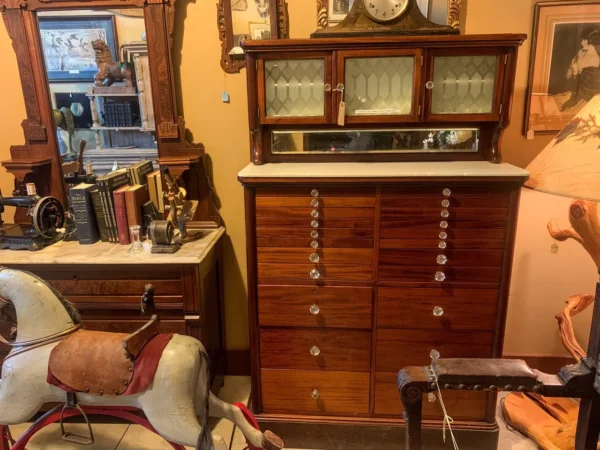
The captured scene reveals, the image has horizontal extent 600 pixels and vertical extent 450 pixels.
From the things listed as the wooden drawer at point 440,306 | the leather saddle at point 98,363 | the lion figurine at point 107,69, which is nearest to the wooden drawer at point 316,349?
the wooden drawer at point 440,306

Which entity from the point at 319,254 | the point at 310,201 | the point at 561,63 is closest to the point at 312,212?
the point at 310,201

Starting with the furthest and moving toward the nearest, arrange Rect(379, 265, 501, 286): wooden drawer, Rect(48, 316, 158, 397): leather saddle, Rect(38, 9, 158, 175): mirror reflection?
Rect(38, 9, 158, 175): mirror reflection < Rect(379, 265, 501, 286): wooden drawer < Rect(48, 316, 158, 397): leather saddle

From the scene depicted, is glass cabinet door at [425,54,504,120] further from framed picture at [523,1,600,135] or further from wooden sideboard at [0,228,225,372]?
wooden sideboard at [0,228,225,372]

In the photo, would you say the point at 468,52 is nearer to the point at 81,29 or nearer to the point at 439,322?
the point at 439,322

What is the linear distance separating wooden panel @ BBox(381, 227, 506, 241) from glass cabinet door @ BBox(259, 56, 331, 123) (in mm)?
557

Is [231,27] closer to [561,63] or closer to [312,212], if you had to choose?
[312,212]

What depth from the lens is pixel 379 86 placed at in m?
1.95

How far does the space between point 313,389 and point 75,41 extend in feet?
6.23

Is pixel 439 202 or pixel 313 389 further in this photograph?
pixel 313 389

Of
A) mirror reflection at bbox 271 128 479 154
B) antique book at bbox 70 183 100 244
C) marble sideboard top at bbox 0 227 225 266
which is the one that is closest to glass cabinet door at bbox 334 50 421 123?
mirror reflection at bbox 271 128 479 154

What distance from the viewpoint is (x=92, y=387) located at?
4.68 feet

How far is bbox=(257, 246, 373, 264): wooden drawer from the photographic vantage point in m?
1.80

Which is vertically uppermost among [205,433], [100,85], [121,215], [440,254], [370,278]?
[100,85]

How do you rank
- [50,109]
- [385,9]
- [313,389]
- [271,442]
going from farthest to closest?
[50,109], [313,389], [385,9], [271,442]
